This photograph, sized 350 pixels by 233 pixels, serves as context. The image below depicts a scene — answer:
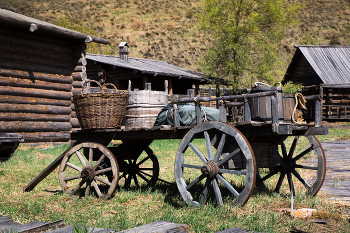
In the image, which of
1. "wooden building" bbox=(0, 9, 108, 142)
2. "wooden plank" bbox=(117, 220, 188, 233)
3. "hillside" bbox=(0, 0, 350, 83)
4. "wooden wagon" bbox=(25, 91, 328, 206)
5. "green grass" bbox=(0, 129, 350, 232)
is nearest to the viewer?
"wooden plank" bbox=(117, 220, 188, 233)

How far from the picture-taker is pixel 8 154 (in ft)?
29.8

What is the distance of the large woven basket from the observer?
17.4ft

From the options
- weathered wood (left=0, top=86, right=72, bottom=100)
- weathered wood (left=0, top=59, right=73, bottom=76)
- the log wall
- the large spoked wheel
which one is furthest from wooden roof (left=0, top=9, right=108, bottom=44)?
the large spoked wheel

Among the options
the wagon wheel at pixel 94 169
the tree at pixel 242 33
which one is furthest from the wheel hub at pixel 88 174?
the tree at pixel 242 33

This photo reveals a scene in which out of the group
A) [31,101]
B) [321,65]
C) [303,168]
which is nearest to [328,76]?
[321,65]

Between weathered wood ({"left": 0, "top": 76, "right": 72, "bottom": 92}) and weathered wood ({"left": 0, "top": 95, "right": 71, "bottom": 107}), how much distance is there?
1.20 ft

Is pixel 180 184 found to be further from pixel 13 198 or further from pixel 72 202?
pixel 13 198

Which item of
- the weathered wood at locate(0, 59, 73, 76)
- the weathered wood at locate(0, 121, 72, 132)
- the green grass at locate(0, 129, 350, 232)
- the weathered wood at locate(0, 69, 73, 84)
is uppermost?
the weathered wood at locate(0, 59, 73, 76)

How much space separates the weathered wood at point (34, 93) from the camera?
33.6ft

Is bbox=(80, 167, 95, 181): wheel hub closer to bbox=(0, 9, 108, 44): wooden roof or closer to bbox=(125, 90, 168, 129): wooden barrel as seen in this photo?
bbox=(125, 90, 168, 129): wooden barrel

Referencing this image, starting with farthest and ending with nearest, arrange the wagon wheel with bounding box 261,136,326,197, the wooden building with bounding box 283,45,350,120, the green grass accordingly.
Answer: the wooden building with bounding box 283,45,350,120 < the wagon wheel with bounding box 261,136,326,197 < the green grass

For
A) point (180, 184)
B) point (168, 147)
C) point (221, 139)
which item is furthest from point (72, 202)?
point (168, 147)

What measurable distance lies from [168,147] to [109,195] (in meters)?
7.16

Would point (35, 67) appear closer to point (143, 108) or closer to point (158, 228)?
point (143, 108)
